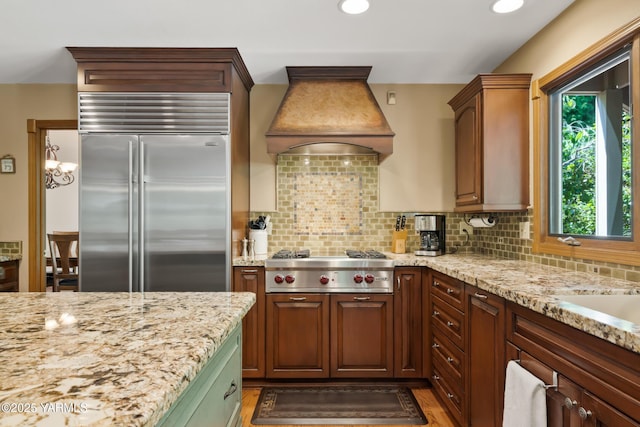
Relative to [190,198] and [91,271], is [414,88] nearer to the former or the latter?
Answer: [190,198]

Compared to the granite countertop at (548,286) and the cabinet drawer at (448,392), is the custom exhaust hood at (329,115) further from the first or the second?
the cabinet drawer at (448,392)

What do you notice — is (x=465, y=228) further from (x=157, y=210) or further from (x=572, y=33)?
(x=157, y=210)

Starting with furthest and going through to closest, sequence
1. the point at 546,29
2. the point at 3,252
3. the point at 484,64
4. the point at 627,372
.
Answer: the point at 3,252, the point at 484,64, the point at 546,29, the point at 627,372

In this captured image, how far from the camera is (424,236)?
3240mm

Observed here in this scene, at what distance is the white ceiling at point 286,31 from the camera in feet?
7.61

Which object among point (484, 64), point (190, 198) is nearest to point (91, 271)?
Answer: point (190, 198)

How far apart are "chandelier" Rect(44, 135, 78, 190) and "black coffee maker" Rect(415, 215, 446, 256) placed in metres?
5.43

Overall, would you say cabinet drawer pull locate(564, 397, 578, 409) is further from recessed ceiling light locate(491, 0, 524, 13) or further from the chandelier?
the chandelier

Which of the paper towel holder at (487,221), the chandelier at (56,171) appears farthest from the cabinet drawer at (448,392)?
the chandelier at (56,171)

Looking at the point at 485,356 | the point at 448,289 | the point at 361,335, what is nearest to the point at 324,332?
the point at 361,335

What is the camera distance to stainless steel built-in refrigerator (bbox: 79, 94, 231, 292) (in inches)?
113

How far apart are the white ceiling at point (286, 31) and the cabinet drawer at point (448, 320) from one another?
180cm

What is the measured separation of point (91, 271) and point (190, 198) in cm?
91

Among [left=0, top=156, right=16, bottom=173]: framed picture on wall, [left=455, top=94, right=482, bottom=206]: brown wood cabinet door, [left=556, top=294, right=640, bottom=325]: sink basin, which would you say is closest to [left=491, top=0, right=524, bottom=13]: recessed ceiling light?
[left=455, top=94, right=482, bottom=206]: brown wood cabinet door
